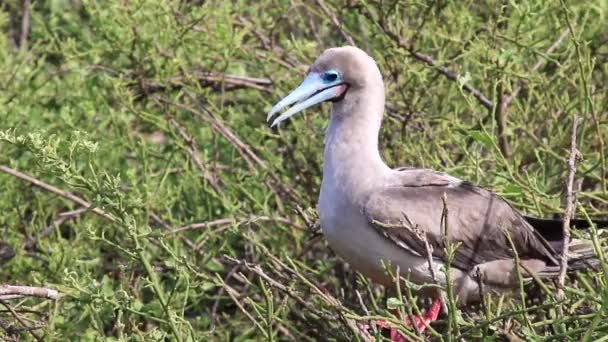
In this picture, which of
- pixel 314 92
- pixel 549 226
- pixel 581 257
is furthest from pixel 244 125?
pixel 581 257

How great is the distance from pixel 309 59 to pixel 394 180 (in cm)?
129

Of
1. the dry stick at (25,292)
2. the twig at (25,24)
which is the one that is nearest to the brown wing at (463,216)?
the dry stick at (25,292)

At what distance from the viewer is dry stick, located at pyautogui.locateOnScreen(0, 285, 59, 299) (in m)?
3.65

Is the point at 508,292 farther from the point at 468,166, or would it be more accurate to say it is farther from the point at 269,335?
the point at 269,335

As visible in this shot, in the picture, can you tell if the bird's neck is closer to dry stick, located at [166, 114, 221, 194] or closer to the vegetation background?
the vegetation background

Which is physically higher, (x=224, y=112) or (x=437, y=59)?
(x=437, y=59)

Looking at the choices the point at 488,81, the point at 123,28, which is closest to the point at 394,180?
the point at 488,81

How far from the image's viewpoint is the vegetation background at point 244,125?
4.83 m

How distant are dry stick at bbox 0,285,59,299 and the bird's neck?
3.34ft

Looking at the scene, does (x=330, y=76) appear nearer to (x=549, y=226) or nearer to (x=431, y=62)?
(x=431, y=62)

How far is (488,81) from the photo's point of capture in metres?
5.14

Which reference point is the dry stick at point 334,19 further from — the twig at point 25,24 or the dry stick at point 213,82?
the twig at point 25,24

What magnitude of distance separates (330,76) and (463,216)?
25.9 inches

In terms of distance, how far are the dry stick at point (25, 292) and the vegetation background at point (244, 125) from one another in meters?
0.59
